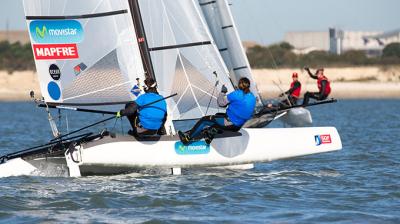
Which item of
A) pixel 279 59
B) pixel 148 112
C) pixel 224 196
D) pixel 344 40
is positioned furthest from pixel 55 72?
pixel 344 40

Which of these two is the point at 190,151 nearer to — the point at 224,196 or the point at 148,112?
the point at 148,112

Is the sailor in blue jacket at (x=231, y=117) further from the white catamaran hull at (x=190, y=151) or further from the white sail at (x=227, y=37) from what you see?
the white sail at (x=227, y=37)

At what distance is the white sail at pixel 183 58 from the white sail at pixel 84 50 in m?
0.58

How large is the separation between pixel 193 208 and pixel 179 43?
4089 millimetres

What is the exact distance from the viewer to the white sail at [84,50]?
1291cm

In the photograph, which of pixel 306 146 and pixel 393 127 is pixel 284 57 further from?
pixel 306 146

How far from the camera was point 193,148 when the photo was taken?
12266 millimetres

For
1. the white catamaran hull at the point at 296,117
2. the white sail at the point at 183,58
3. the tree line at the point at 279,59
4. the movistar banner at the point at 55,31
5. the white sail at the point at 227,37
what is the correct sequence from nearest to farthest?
1. the movistar banner at the point at 55,31
2. the white sail at the point at 183,58
3. the white catamaran hull at the point at 296,117
4. the white sail at the point at 227,37
5. the tree line at the point at 279,59

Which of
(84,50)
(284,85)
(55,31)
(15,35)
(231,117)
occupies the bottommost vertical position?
(231,117)

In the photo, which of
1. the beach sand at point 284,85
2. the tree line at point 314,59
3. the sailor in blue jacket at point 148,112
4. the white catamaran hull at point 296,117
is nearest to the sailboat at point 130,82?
the sailor in blue jacket at point 148,112

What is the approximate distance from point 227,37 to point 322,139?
454cm

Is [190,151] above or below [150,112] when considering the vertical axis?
below

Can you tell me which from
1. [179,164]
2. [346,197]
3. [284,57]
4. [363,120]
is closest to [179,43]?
[179,164]

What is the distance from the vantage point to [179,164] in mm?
12289
